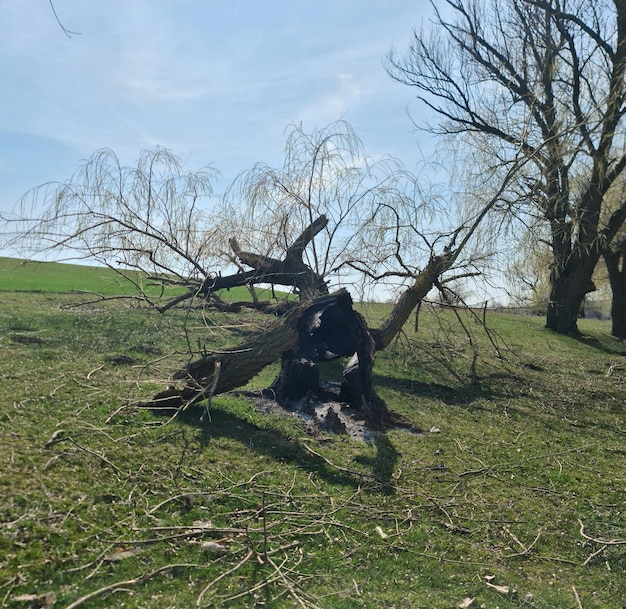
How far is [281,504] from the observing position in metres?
5.22

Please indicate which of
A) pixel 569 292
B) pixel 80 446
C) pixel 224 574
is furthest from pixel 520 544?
pixel 569 292

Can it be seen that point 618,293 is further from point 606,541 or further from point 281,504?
point 281,504

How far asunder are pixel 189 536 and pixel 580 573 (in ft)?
10.1

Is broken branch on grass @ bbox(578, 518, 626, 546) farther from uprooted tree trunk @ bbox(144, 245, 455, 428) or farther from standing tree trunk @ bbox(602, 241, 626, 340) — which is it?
standing tree trunk @ bbox(602, 241, 626, 340)

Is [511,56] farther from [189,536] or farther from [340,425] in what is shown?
[189,536]

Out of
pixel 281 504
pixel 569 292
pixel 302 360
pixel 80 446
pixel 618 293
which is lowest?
pixel 281 504

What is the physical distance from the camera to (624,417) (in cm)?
983

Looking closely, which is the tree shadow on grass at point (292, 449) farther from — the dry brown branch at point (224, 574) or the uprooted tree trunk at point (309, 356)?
the dry brown branch at point (224, 574)

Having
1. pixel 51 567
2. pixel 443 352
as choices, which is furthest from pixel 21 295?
pixel 51 567

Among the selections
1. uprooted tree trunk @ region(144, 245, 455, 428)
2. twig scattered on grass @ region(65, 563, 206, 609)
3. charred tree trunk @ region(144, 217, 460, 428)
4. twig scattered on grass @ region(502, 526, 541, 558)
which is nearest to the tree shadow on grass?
charred tree trunk @ region(144, 217, 460, 428)

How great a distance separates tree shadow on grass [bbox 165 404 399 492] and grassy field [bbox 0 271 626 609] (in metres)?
0.03

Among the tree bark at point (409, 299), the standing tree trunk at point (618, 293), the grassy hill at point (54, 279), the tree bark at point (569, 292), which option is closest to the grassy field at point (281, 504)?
the tree bark at point (409, 299)

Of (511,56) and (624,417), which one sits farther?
(511,56)

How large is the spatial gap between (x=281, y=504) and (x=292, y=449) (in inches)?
51.3
